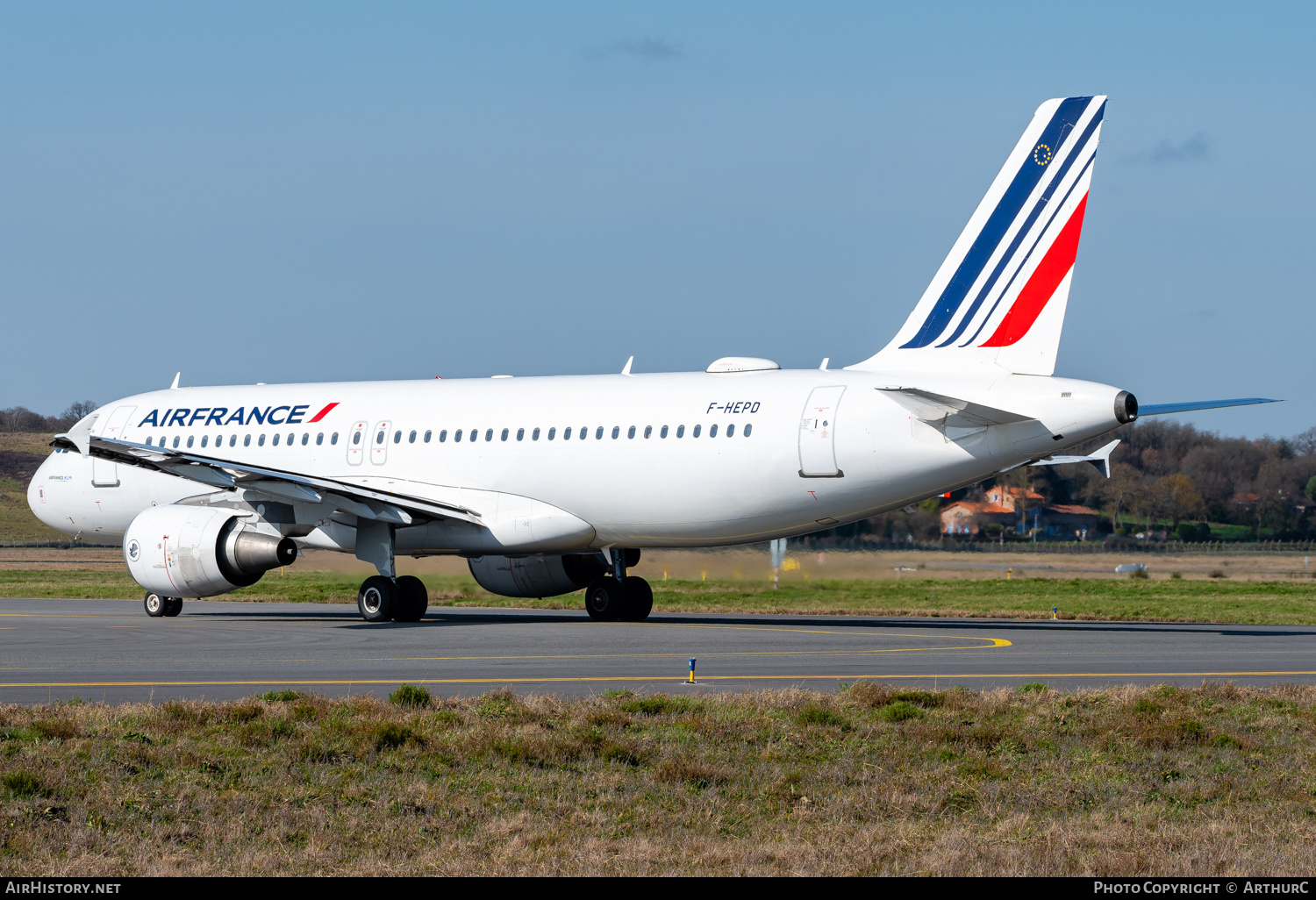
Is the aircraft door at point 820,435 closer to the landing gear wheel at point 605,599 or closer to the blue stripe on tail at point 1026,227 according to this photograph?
the blue stripe on tail at point 1026,227

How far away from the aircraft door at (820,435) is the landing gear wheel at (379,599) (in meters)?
8.90

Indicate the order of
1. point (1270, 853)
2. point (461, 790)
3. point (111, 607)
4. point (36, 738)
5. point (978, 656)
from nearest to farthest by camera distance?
point (1270, 853) < point (461, 790) < point (36, 738) < point (978, 656) < point (111, 607)

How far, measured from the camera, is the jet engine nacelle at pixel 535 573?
31.9 metres

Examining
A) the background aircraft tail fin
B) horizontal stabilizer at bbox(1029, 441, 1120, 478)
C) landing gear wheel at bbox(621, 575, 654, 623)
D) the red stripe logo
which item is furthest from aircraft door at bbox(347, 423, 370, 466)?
horizontal stabilizer at bbox(1029, 441, 1120, 478)

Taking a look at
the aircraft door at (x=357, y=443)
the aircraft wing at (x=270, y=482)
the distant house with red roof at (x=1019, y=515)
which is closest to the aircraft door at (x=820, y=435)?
the aircraft wing at (x=270, y=482)

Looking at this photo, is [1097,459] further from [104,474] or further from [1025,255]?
[104,474]

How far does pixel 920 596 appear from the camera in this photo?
135 feet

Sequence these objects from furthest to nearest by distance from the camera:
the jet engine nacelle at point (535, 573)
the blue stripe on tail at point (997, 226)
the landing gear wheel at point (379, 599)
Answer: the jet engine nacelle at point (535, 573) → the landing gear wheel at point (379, 599) → the blue stripe on tail at point (997, 226)

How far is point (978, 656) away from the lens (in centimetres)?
2216

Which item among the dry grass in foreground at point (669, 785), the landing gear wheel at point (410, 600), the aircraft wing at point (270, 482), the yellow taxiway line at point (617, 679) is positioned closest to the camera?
the dry grass in foreground at point (669, 785)

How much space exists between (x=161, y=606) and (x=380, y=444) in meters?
6.14
